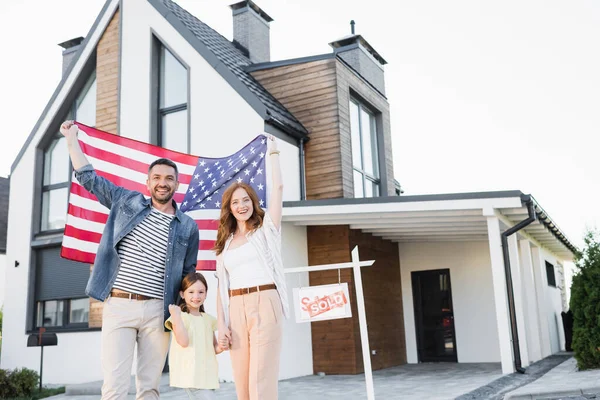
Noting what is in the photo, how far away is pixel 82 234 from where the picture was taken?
17.7 feet

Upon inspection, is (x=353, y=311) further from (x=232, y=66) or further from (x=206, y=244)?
(x=206, y=244)

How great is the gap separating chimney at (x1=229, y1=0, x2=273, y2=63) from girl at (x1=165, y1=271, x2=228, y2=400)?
1129cm

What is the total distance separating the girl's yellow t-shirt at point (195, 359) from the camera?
12.5 ft

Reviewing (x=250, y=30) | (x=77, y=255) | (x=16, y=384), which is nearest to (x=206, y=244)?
(x=77, y=255)

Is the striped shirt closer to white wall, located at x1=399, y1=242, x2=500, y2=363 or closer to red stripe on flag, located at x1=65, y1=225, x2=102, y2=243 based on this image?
red stripe on flag, located at x1=65, y1=225, x2=102, y2=243

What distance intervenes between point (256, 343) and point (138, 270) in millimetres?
840

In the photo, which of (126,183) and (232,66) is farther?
(232,66)

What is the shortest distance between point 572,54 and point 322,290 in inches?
572

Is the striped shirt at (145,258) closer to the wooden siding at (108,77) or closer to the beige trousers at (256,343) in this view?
the beige trousers at (256,343)

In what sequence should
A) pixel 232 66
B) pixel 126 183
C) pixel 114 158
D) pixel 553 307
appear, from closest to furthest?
pixel 114 158
pixel 126 183
pixel 232 66
pixel 553 307

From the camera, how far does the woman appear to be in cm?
344

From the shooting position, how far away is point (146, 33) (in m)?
12.3

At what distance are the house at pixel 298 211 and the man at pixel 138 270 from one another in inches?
228

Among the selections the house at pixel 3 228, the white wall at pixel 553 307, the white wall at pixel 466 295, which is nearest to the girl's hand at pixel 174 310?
the white wall at pixel 466 295
